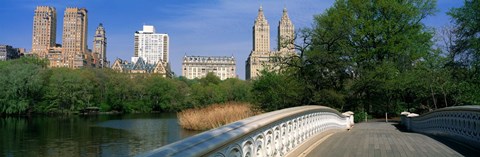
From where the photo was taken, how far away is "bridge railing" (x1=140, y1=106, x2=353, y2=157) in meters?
2.99

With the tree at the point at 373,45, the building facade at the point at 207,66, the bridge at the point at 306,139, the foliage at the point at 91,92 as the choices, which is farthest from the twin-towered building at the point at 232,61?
the bridge at the point at 306,139

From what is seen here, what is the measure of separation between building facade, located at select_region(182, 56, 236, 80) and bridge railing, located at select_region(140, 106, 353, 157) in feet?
592

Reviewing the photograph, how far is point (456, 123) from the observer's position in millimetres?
9633

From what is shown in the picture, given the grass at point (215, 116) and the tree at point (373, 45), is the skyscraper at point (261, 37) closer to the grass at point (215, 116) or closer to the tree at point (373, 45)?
the tree at point (373, 45)

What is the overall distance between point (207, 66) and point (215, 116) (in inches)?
6483

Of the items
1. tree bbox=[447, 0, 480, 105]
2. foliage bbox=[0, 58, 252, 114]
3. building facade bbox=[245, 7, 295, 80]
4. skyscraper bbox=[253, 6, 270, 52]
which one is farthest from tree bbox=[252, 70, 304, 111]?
skyscraper bbox=[253, 6, 270, 52]

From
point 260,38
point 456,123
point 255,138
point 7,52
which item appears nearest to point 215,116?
point 456,123

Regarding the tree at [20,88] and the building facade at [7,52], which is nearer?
the tree at [20,88]

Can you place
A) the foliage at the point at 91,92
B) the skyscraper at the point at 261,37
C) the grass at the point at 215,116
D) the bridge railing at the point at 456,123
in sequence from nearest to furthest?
1. the bridge railing at the point at 456,123
2. the grass at the point at 215,116
3. the foliage at the point at 91,92
4. the skyscraper at the point at 261,37

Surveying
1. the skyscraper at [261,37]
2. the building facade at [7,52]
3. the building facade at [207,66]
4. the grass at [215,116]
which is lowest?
the grass at [215,116]

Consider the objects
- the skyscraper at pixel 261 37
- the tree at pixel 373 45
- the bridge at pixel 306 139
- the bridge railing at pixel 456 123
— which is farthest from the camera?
the skyscraper at pixel 261 37

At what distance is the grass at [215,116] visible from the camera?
2602 centimetres

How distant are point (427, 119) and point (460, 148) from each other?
600 centimetres

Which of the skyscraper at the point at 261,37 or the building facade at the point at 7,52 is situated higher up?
the skyscraper at the point at 261,37
